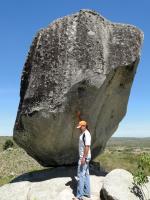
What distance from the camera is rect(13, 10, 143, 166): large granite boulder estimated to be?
14773mm

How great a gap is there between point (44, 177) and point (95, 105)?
118 inches

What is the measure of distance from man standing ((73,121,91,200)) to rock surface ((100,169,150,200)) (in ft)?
1.81

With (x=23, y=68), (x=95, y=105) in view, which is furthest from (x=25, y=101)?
(x=95, y=105)

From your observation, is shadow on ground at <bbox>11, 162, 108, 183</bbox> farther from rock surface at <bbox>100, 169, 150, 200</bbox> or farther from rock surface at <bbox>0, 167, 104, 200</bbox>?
rock surface at <bbox>100, 169, 150, 200</bbox>

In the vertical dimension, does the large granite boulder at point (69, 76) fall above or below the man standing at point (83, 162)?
above

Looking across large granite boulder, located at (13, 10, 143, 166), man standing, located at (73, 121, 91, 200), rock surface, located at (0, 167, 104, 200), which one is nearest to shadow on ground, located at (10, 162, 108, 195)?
rock surface, located at (0, 167, 104, 200)

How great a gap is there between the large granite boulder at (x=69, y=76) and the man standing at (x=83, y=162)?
0.92 metres

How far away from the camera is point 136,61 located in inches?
618

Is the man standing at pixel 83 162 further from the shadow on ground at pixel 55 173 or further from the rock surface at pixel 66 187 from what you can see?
the shadow on ground at pixel 55 173

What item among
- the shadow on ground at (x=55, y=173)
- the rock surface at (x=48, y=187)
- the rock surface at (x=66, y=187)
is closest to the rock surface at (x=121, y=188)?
the rock surface at (x=66, y=187)

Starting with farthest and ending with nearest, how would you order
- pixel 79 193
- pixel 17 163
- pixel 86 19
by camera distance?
pixel 17 163 → pixel 86 19 → pixel 79 193

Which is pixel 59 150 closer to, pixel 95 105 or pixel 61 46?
pixel 95 105

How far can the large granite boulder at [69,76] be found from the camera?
48.5 ft

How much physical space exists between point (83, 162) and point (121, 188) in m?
1.45
